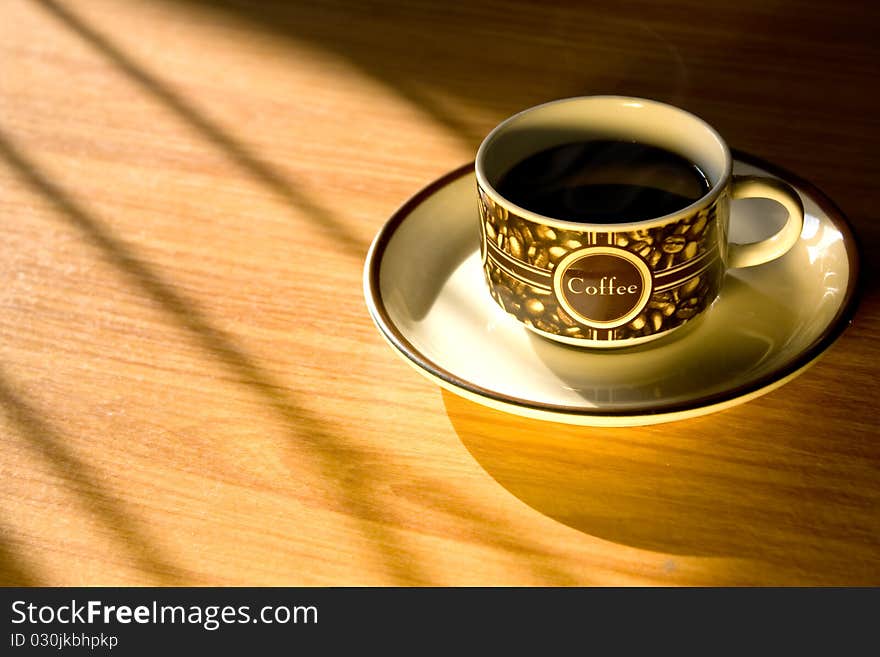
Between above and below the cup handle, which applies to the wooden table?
below

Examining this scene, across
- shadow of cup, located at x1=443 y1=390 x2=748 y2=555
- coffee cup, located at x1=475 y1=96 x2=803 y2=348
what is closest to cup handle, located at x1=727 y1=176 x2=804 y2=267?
coffee cup, located at x1=475 y1=96 x2=803 y2=348

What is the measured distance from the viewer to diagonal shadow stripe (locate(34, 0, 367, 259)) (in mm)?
634

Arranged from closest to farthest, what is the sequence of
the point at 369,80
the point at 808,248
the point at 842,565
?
the point at 842,565
the point at 808,248
the point at 369,80

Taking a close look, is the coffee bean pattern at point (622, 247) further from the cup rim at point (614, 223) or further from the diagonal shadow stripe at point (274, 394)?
the diagonal shadow stripe at point (274, 394)

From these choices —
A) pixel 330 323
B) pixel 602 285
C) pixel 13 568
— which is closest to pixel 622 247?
pixel 602 285

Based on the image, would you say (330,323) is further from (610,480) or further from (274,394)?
(610,480)

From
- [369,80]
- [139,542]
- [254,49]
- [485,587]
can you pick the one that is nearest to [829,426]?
[485,587]

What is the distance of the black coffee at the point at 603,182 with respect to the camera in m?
0.49

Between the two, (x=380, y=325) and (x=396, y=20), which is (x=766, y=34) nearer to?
(x=396, y=20)

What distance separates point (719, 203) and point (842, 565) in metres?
0.17

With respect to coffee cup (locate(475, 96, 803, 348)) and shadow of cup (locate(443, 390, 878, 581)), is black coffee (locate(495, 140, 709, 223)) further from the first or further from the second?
shadow of cup (locate(443, 390, 878, 581))

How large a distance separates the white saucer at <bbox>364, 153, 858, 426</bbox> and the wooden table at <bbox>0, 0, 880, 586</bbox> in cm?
3

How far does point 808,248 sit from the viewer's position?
53 cm

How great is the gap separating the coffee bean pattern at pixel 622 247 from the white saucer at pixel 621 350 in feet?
0.06
